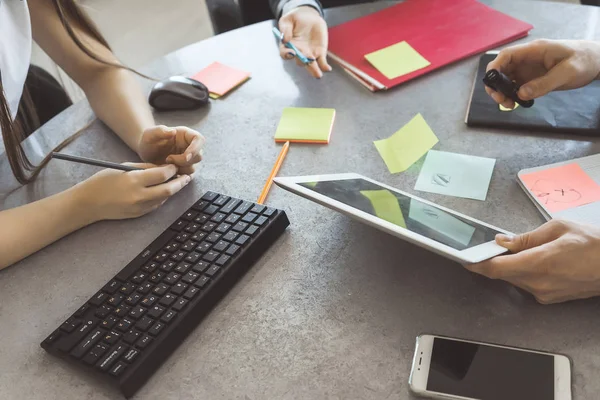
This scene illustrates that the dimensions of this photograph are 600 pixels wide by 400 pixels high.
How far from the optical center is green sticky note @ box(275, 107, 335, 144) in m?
1.02

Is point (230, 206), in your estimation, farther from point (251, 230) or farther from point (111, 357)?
point (111, 357)

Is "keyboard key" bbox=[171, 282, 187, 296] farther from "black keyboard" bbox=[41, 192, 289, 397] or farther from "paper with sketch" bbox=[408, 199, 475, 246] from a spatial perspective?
"paper with sketch" bbox=[408, 199, 475, 246]

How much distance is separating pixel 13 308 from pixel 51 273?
2.8 inches

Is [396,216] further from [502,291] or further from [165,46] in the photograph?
[165,46]

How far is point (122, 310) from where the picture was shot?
2.45ft

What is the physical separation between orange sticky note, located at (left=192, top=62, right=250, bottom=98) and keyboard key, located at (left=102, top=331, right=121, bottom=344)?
0.59m

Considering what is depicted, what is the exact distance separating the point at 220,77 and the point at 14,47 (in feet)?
1.30

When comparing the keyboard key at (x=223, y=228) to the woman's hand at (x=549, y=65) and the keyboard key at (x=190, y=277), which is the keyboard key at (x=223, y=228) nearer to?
the keyboard key at (x=190, y=277)

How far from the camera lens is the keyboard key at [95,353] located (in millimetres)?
691

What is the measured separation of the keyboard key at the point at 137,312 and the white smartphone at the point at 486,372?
34cm

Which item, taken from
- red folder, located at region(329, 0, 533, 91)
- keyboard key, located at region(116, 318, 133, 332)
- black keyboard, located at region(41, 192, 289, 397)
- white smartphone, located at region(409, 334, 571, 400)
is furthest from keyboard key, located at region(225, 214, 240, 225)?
red folder, located at region(329, 0, 533, 91)

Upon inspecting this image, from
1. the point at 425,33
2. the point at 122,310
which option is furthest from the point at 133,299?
the point at 425,33

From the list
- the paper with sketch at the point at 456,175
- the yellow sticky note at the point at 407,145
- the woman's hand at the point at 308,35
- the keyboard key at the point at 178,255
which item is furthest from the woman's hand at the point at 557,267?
the woman's hand at the point at 308,35

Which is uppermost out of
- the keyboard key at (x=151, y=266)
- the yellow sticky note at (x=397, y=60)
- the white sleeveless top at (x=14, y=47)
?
the white sleeveless top at (x=14, y=47)
